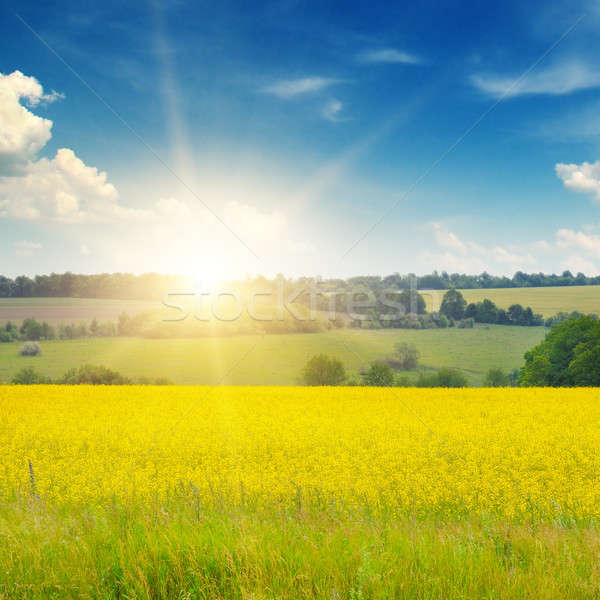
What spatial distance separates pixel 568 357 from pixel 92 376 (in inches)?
1128

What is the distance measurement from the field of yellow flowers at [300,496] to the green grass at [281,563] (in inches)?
0.7

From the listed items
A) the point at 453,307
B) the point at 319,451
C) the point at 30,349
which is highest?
the point at 453,307

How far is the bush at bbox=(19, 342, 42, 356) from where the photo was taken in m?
37.4

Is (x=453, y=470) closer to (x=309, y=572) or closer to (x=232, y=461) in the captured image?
(x=232, y=461)

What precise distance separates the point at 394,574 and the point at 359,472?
456 centimetres

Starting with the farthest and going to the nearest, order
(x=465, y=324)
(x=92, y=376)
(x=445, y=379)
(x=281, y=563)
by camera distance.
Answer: (x=465, y=324), (x=445, y=379), (x=92, y=376), (x=281, y=563)

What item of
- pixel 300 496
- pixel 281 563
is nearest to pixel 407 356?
pixel 300 496

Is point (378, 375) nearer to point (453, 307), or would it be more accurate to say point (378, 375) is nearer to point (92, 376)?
point (92, 376)

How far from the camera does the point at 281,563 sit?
388cm

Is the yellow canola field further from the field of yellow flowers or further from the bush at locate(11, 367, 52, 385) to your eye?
the bush at locate(11, 367, 52, 385)

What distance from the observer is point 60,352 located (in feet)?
123

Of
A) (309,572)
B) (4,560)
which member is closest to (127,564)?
(4,560)

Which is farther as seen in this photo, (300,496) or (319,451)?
(319,451)

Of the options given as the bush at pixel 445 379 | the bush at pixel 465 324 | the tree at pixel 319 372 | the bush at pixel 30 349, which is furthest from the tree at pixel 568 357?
the bush at pixel 30 349
